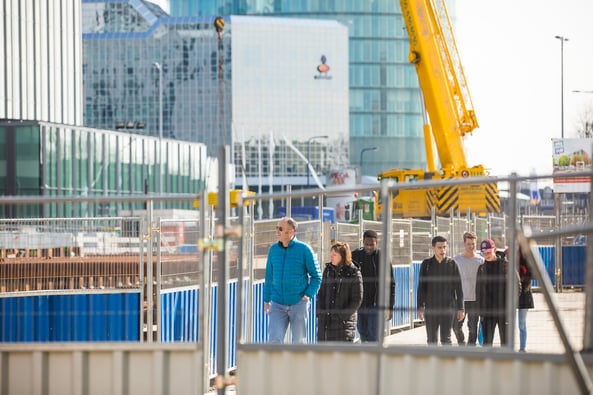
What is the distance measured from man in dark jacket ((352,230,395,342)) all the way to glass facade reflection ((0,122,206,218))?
117ft

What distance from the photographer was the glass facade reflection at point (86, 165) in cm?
6575

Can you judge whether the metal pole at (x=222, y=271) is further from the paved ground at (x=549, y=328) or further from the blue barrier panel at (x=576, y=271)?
the blue barrier panel at (x=576, y=271)

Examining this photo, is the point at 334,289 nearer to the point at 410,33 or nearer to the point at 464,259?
the point at 464,259

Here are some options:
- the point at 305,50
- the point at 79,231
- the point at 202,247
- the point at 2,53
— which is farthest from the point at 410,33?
the point at 305,50

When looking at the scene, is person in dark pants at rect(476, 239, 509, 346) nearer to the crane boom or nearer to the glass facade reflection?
the crane boom

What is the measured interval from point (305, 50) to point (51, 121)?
53.4m

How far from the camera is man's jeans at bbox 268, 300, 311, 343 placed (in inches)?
483

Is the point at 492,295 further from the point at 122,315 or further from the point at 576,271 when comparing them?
the point at 122,315

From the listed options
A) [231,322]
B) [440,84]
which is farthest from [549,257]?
[440,84]

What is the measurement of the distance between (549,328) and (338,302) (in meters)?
3.53

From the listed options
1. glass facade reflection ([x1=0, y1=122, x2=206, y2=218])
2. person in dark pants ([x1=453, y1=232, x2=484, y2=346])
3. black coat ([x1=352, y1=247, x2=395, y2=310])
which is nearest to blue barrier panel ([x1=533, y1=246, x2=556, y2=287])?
person in dark pants ([x1=453, y1=232, x2=484, y2=346])

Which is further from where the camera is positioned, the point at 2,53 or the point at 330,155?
the point at 330,155

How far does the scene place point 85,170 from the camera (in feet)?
245

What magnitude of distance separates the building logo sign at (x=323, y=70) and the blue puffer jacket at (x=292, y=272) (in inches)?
4506
